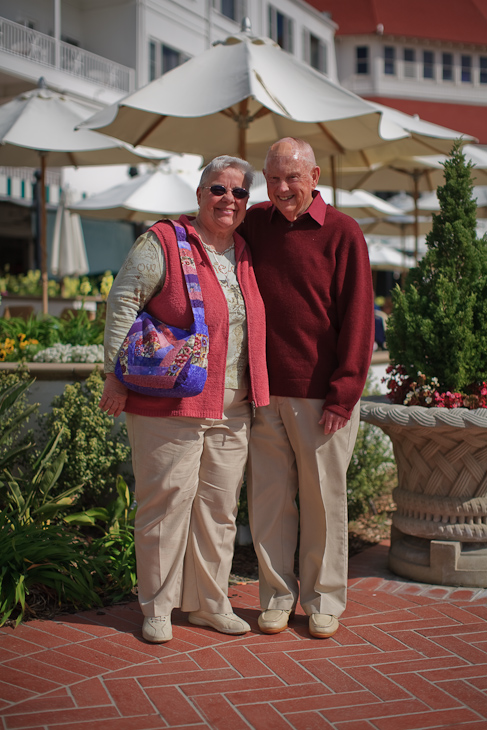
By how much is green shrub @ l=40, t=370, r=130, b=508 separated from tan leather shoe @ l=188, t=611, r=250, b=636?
143 centimetres

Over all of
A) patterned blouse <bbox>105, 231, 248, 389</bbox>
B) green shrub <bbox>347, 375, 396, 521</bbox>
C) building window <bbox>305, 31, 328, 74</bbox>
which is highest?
building window <bbox>305, 31, 328, 74</bbox>

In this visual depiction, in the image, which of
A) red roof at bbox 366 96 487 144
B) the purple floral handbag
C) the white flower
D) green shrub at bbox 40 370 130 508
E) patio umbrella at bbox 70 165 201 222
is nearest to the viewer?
the purple floral handbag

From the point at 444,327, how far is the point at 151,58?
19.3 metres

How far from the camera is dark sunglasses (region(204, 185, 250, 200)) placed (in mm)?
3156

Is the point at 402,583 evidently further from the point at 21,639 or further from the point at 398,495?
the point at 21,639

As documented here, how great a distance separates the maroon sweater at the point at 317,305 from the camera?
3213 mm

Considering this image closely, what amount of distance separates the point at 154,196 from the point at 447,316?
7.12 metres

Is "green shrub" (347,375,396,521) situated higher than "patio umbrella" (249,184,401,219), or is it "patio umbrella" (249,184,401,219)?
"patio umbrella" (249,184,401,219)

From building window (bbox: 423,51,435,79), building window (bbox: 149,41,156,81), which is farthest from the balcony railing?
building window (bbox: 423,51,435,79)

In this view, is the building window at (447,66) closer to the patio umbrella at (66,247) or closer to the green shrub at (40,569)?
the patio umbrella at (66,247)

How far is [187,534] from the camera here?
10.7 feet

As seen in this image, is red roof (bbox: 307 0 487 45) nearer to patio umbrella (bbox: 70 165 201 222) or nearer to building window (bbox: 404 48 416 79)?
building window (bbox: 404 48 416 79)

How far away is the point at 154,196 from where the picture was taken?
10.4 metres

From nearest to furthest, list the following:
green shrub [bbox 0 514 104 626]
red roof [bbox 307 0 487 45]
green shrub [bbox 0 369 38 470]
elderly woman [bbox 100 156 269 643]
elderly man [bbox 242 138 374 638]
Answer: elderly woman [bbox 100 156 269 643] → elderly man [bbox 242 138 374 638] → green shrub [bbox 0 514 104 626] → green shrub [bbox 0 369 38 470] → red roof [bbox 307 0 487 45]
